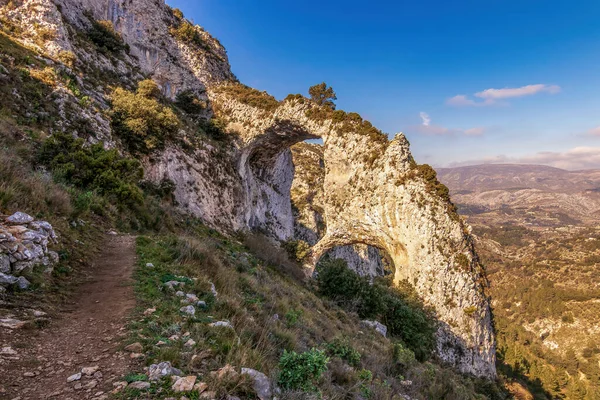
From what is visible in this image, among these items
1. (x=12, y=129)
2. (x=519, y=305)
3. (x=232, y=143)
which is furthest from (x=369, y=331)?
(x=519, y=305)

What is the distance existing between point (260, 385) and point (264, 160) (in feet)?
124

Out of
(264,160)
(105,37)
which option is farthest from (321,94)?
(105,37)

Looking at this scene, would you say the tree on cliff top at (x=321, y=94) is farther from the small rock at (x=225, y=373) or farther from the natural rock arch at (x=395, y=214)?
the small rock at (x=225, y=373)

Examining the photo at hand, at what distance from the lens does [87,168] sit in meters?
12.2

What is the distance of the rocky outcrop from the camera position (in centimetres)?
480

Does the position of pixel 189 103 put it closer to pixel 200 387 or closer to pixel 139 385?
pixel 139 385

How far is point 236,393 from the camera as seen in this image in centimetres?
340

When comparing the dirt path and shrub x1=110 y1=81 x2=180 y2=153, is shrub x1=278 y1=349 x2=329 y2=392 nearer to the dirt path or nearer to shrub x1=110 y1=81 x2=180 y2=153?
the dirt path

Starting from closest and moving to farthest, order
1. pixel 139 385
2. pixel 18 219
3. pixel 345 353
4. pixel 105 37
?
pixel 139 385 → pixel 18 219 → pixel 345 353 → pixel 105 37

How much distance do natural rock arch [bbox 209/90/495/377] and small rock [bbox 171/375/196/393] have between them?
87.3ft

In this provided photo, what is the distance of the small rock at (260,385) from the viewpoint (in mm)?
3531

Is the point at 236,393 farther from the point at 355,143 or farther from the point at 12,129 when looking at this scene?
the point at 355,143

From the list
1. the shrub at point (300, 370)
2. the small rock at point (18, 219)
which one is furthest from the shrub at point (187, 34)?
the shrub at point (300, 370)

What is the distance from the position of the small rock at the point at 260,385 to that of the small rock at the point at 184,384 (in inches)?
24.6
